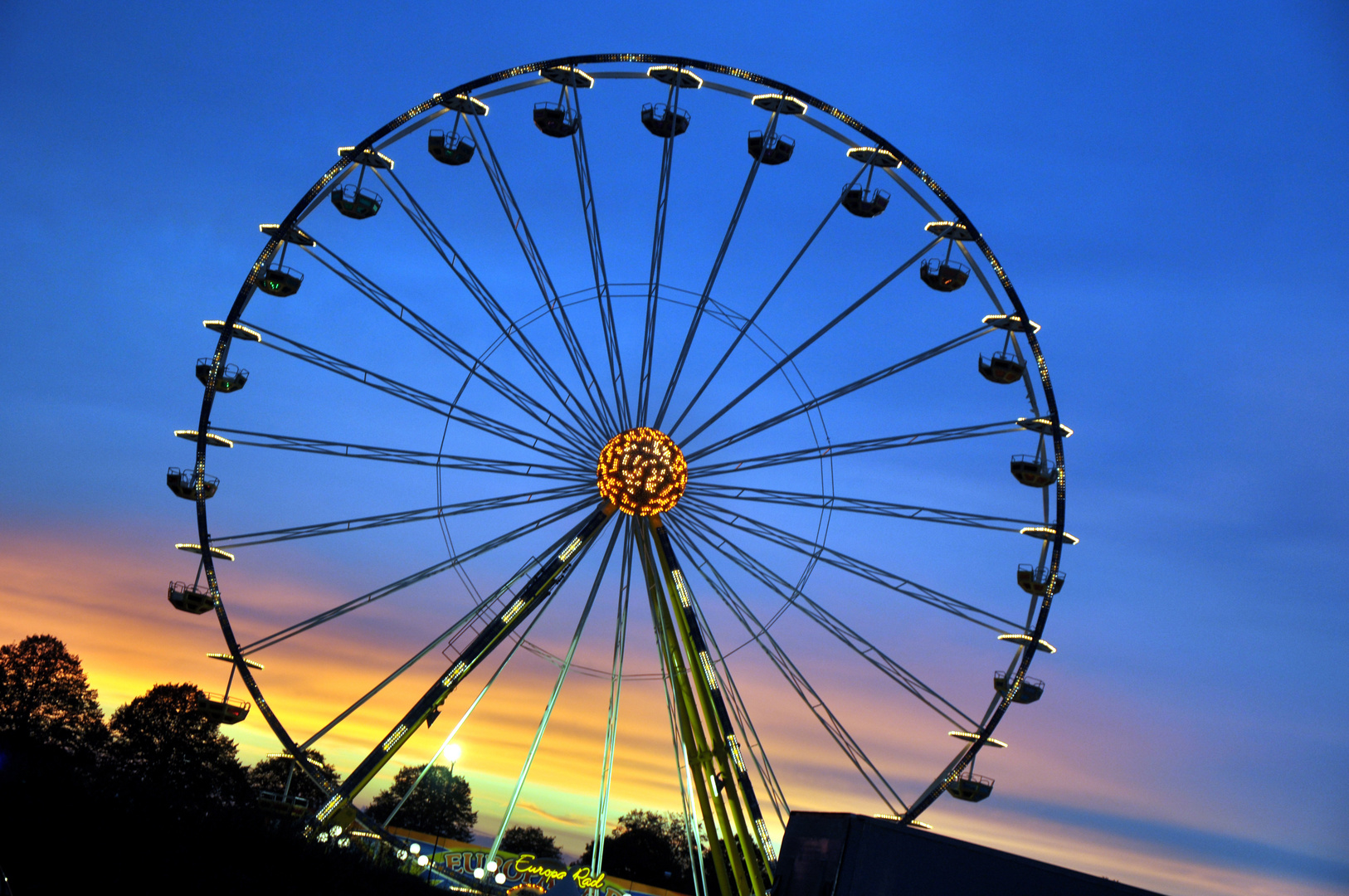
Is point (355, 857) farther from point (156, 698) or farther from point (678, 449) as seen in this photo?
point (156, 698)

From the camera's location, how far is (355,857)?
21906 millimetres

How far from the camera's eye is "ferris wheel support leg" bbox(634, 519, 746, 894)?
20.7 m

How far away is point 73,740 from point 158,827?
40.1 m

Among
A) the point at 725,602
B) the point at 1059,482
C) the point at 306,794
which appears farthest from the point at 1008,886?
the point at 306,794

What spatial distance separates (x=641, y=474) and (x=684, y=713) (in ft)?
15.4

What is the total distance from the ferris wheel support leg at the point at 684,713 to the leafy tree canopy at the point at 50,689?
146ft

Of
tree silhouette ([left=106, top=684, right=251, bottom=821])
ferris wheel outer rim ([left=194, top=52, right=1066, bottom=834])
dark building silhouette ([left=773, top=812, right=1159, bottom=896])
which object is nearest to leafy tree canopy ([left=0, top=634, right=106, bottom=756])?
tree silhouette ([left=106, top=684, right=251, bottom=821])

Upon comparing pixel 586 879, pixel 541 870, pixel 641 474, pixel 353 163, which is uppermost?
pixel 353 163

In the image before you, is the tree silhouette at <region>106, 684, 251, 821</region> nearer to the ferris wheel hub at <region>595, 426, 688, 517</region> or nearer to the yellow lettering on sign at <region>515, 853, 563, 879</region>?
the yellow lettering on sign at <region>515, 853, 563, 879</region>

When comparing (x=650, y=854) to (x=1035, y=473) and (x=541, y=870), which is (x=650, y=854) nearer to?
(x=541, y=870)

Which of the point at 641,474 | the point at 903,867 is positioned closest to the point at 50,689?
the point at 641,474

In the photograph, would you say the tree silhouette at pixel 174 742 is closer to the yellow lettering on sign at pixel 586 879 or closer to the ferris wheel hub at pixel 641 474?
the yellow lettering on sign at pixel 586 879

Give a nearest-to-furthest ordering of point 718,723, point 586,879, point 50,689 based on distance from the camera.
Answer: point 718,723 → point 586,879 → point 50,689

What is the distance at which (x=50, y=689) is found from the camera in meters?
59.2
